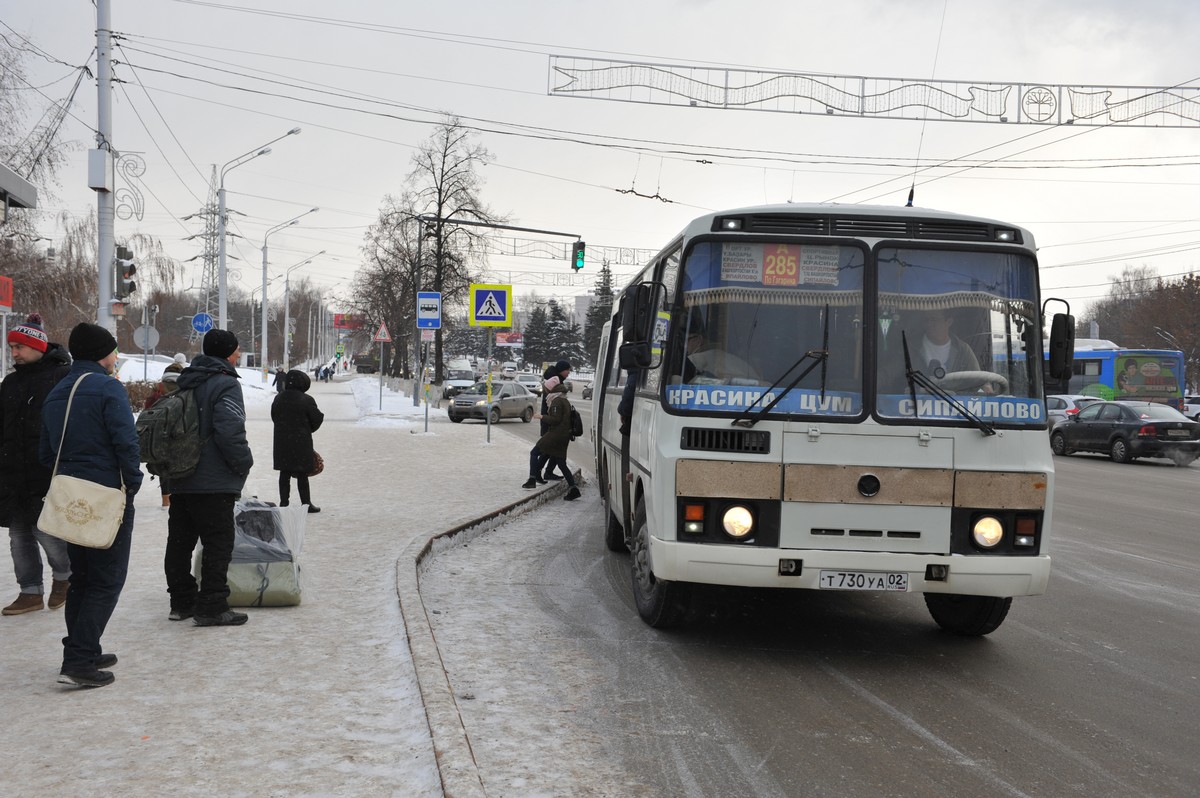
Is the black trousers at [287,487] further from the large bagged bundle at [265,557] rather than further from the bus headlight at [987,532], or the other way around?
the bus headlight at [987,532]

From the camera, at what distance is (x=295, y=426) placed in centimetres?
1084

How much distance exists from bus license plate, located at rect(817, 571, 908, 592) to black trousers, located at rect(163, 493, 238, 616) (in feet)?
12.0

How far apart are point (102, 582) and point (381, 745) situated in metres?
1.84

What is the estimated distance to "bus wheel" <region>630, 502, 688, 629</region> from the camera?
21.8 feet

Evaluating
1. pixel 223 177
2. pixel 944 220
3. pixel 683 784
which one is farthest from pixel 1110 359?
pixel 683 784

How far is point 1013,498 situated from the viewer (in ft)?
19.6

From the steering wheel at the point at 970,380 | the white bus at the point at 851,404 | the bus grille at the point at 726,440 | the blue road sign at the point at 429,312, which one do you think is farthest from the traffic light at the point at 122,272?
the steering wheel at the point at 970,380

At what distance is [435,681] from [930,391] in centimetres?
325

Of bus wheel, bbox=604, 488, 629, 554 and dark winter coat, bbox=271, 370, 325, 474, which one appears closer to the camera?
bus wheel, bbox=604, 488, 629, 554

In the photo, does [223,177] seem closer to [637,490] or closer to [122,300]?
[122,300]

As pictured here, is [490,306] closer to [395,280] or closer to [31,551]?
[31,551]

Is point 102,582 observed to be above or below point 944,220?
below

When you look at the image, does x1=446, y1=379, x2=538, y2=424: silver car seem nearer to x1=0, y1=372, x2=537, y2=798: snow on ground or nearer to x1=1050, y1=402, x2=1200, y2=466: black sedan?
x1=1050, y1=402, x2=1200, y2=466: black sedan

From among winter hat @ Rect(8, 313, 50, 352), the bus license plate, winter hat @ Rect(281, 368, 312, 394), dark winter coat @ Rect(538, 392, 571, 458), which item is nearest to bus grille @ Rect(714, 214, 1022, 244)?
the bus license plate
